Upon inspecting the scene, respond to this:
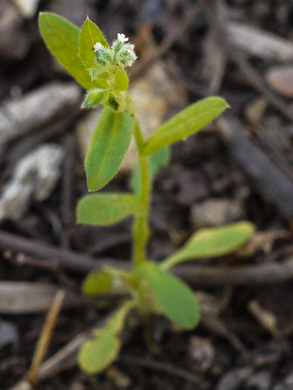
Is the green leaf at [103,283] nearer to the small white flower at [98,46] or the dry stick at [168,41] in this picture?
the small white flower at [98,46]

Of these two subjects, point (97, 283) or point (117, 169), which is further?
point (97, 283)

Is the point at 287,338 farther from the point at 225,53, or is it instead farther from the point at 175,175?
the point at 225,53

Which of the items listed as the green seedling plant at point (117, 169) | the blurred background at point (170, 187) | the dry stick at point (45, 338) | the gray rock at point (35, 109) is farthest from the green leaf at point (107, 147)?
the gray rock at point (35, 109)

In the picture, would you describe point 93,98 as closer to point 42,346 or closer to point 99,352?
point 99,352

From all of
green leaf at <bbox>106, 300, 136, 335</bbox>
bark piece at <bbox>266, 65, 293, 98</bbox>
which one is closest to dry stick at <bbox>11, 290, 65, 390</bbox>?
green leaf at <bbox>106, 300, 136, 335</bbox>

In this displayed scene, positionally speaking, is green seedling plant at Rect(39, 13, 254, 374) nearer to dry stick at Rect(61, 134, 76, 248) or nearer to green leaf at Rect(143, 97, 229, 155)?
green leaf at Rect(143, 97, 229, 155)

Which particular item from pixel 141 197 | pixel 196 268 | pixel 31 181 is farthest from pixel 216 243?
pixel 31 181

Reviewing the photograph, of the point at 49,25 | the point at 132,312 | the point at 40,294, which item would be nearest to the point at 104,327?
the point at 132,312

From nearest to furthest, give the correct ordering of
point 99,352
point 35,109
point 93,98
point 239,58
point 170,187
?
point 93,98 → point 99,352 → point 170,187 → point 35,109 → point 239,58
